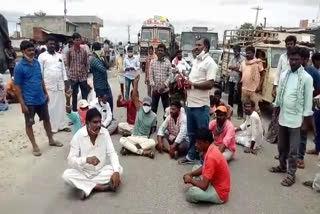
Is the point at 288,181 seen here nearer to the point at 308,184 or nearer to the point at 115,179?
the point at 308,184

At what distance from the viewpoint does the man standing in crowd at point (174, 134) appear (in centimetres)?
630

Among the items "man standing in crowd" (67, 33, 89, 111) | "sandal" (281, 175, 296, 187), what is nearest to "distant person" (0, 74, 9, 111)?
"man standing in crowd" (67, 33, 89, 111)

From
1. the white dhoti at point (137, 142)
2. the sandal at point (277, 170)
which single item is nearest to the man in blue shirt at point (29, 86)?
the white dhoti at point (137, 142)

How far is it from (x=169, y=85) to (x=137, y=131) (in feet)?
4.75

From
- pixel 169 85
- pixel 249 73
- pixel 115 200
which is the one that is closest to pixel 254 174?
pixel 115 200

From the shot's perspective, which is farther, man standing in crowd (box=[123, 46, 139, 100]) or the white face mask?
man standing in crowd (box=[123, 46, 139, 100])

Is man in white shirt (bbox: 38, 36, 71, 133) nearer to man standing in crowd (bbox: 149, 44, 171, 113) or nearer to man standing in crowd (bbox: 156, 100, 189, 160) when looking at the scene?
man standing in crowd (bbox: 149, 44, 171, 113)

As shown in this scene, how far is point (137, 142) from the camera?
21.4 feet

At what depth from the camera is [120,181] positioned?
515cm

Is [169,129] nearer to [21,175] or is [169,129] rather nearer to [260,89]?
[21,175]

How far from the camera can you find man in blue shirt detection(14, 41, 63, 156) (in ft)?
19.9

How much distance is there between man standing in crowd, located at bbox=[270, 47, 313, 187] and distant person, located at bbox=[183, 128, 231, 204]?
3.93 ft

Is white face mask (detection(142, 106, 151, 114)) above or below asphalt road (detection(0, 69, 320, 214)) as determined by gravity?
above

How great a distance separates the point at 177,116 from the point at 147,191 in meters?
2.02
